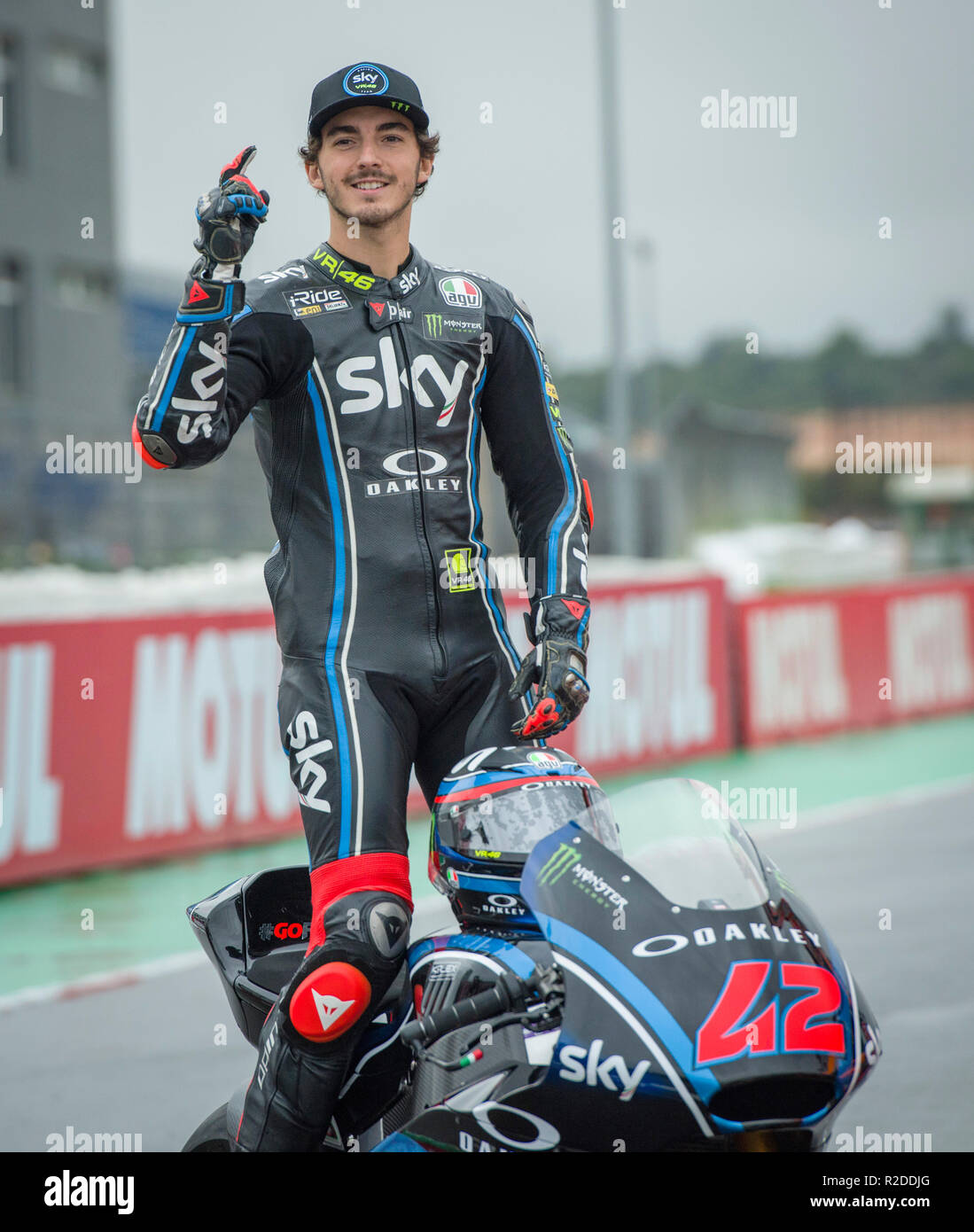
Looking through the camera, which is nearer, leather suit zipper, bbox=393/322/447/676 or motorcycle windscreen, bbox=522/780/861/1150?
motorcycle windscreen, bbox=522/780/861/1150

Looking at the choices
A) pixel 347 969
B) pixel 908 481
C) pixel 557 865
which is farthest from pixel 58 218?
pixel 557 865

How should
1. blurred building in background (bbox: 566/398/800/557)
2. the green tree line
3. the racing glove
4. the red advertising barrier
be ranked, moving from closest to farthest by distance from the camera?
1. the racing glove
2. the red advertising barrier
3. blurred building in background (bbox: 566/398/800/557)
4. the green tree line

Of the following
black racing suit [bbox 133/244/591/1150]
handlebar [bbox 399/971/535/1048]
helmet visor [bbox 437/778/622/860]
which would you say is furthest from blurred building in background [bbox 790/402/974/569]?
handlebar [bbox 399/971/535/1048]

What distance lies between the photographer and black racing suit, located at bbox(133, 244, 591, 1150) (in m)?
2.76

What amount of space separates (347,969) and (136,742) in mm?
5161

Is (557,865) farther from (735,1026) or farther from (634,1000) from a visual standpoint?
(735,1026)

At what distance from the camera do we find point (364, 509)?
2957 millimetres

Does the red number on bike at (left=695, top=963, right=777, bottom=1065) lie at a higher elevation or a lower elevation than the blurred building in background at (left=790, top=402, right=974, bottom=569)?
lower

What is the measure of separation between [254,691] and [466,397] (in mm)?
5286

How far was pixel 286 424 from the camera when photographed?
299 cm

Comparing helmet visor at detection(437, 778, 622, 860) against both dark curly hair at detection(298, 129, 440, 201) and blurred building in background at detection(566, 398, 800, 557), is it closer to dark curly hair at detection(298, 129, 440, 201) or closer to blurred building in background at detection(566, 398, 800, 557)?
dark curly hair at detection(298, 129, 440, 201)

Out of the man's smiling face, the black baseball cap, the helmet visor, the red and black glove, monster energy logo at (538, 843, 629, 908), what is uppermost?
the black baseball cap

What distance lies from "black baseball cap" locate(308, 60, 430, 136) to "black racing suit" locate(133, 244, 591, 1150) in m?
0.28
